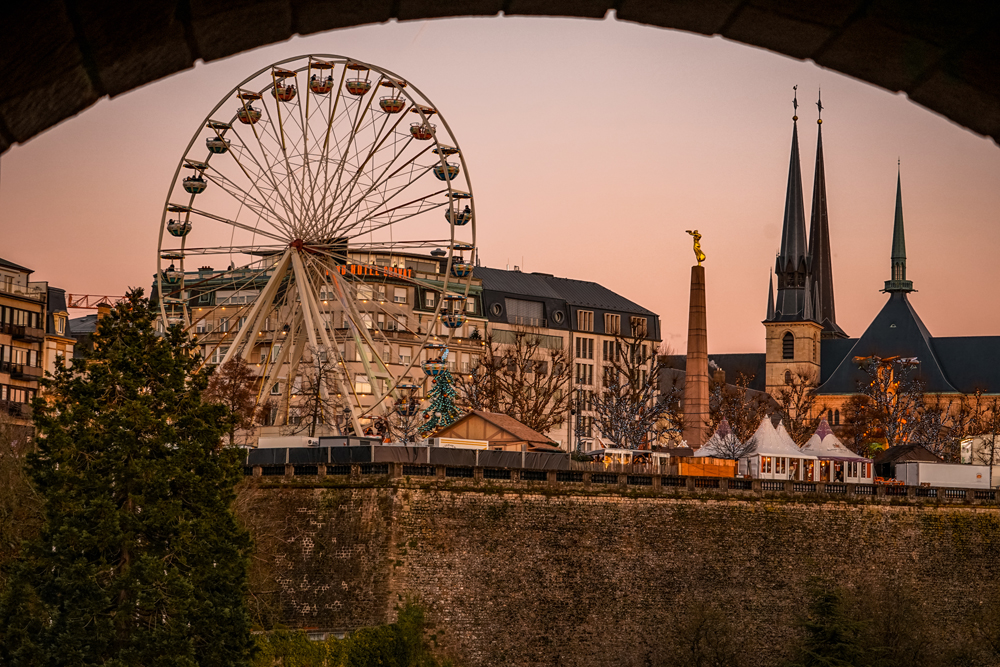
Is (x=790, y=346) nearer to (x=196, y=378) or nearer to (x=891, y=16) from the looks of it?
(x=196, y=378)

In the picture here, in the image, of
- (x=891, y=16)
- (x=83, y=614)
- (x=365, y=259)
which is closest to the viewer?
(x=891, y=16)

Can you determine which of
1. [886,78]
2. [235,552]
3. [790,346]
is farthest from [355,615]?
[790,346]

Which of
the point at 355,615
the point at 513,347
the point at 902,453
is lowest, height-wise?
the point at 355,615

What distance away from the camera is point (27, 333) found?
86125mm

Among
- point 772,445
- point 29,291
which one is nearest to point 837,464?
point 772,445

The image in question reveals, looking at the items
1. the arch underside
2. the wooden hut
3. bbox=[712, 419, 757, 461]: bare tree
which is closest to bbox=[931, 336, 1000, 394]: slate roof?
bbox=[712, 419, 757, 461]: bare tree

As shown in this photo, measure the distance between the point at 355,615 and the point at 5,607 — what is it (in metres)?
13.2

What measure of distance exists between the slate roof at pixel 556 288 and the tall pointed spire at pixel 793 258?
3871cm

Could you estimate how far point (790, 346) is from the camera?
6575 inches

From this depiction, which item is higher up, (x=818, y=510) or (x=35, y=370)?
(x=35, y=370)

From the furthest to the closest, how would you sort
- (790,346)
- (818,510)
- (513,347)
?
(790,346), (513,347), (818,510)

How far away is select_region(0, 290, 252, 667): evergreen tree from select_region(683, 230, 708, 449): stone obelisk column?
103ft

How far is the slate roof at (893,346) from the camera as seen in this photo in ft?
500

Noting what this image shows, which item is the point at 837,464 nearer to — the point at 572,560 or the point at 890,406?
the point at 572,560
